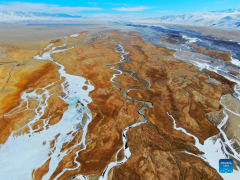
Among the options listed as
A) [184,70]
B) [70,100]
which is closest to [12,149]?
[70,100]

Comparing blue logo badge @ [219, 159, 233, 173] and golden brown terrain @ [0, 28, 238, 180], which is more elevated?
golden brown terrain @ [0, 28, 238, 180]

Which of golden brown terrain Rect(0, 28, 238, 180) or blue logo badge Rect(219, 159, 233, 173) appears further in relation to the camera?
blue logo badge Rect(219, 159, 233, 173)

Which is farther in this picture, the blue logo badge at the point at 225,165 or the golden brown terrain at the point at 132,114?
the blue logo badge at the point at 225,165

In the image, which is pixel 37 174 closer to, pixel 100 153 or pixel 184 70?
pixel 100 153

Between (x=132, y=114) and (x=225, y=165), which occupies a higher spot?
(x=132, y=114)

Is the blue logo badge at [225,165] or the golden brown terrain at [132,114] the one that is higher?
the golden brown terrain at [132,114]
